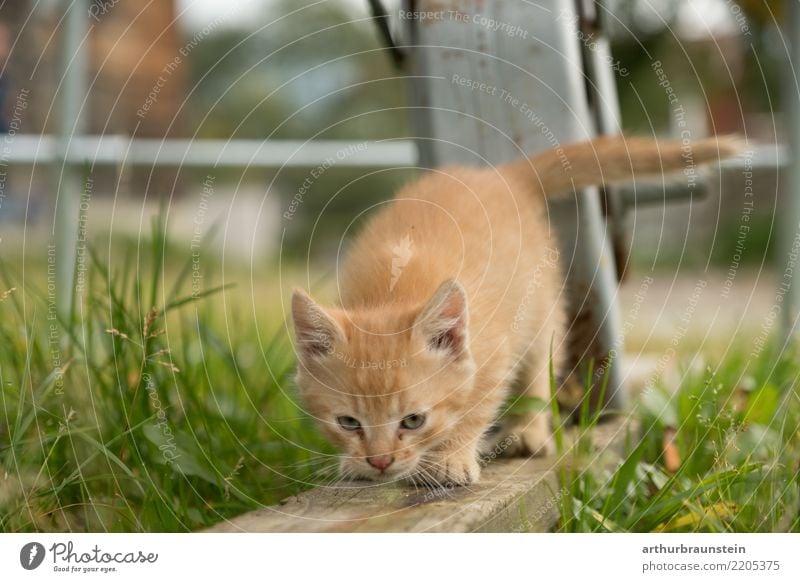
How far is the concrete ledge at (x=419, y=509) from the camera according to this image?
4.20ft

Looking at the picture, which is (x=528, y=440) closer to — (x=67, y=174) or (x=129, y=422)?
(x=129, y=422)

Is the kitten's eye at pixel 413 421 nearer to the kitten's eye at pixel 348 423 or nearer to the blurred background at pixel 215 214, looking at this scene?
the kitten's eye at pixel 348 423

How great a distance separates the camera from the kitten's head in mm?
1400

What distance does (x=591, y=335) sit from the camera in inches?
73.2

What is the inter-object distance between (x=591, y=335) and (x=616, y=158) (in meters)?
0.38

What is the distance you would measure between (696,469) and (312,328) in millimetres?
749

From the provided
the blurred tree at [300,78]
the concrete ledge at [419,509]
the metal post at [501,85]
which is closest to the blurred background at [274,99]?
the blurred tree at [300,78]

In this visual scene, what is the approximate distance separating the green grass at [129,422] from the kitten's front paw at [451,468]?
20 cm

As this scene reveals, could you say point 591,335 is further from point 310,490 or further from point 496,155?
point 310,490

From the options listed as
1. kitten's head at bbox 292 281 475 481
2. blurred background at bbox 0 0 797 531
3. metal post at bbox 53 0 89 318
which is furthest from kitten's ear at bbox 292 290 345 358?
metal post at bbox 53 0 89 318

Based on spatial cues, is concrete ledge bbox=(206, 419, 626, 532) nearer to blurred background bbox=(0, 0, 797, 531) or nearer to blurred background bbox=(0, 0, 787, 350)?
blurred background bbox=(0, 0, 797, 531)

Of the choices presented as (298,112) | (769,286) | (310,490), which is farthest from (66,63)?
(769,286)

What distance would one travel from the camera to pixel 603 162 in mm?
1752
